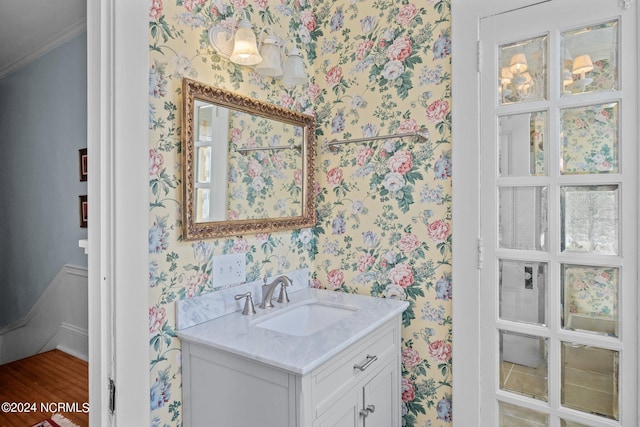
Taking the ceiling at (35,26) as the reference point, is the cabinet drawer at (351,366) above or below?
below

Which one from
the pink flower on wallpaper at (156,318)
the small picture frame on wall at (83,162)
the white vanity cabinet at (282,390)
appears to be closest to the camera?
the white vanity cabinet at (282,390)

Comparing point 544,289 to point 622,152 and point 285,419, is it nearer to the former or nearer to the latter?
point 622,152

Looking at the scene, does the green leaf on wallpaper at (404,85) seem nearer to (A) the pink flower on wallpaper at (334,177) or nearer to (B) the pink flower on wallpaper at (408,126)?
(B) the pink flower on wallpaper at (408,126)

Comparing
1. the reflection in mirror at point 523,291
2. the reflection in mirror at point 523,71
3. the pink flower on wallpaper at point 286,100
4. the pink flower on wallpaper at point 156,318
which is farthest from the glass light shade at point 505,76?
the pink flower on wallpaper at point 156,318

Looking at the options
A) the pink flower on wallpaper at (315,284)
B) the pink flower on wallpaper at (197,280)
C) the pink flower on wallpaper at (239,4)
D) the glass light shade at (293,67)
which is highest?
the pink flower on wallpaper at (239,4)

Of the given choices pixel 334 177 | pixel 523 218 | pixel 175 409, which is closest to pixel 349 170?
pixel 334 177

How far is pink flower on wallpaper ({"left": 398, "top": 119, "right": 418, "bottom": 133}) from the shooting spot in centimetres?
159

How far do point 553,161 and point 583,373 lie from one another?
777 mm

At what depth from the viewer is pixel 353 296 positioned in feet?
5.54

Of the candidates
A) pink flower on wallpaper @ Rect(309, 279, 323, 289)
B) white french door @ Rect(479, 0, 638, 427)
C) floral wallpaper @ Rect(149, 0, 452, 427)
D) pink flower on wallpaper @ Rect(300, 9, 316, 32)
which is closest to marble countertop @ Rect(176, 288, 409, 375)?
floral wallpaper @ Rect(149, 0, 452, 427)

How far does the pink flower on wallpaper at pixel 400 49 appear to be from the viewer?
5.26 ft

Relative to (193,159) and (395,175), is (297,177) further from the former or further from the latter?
(193,159)

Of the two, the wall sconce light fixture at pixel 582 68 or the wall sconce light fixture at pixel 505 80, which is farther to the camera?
the wall sconce light fixture at pixel 505 80

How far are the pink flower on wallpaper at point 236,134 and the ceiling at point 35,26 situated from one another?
5.34ft
